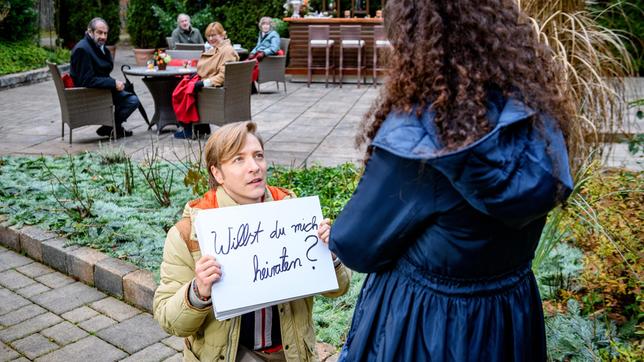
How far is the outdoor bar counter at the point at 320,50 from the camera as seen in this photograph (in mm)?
14289

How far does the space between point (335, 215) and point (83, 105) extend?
4.81m

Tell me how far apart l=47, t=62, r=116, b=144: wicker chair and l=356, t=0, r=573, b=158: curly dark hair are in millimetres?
7163

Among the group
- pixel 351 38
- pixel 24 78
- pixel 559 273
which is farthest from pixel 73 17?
pixel 559 273

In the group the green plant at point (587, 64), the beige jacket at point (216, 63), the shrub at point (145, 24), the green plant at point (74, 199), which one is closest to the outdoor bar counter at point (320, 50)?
the shrub at point (145, 24)

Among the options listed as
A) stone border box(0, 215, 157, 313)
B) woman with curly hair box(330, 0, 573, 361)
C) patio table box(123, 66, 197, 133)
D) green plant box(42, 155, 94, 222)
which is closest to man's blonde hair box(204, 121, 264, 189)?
woman with curly hair box(330, 0, 573, 361)

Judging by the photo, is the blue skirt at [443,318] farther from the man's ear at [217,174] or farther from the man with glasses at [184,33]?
the man with glasses at [184,33]

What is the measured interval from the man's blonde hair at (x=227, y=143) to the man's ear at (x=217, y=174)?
12mm

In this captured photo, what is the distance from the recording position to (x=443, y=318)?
1.54m

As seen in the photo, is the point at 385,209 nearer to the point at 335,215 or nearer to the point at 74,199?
the point at 335,215

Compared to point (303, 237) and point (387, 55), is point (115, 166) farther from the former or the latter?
point (387, 55)

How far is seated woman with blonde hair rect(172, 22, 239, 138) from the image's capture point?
8422 mm

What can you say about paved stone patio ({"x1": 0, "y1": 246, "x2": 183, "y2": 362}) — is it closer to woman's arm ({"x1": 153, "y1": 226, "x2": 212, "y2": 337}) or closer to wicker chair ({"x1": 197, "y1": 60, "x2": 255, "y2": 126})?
woman's arm ({"x1": 153, "y1": 226, "x2": 212, "y2": 337})

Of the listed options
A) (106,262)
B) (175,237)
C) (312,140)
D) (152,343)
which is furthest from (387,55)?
(312,140)

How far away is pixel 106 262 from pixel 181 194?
4.20 ft
